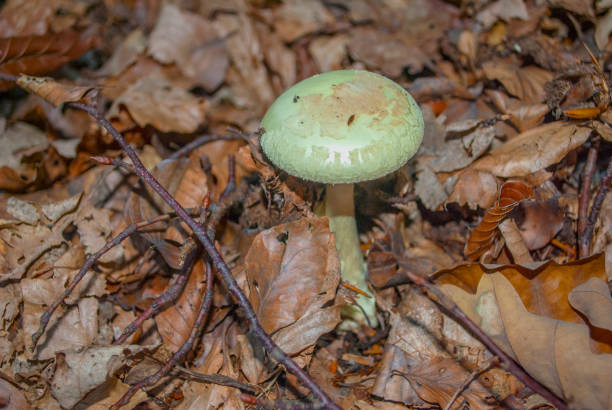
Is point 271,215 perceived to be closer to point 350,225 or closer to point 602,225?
point 350,225

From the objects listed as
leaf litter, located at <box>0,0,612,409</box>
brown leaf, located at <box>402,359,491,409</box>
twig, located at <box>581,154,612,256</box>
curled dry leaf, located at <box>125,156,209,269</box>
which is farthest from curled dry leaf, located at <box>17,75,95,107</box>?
twig, located at <box>581,154,612,256</box>

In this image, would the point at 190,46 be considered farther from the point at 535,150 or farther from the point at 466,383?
the point at 466,383

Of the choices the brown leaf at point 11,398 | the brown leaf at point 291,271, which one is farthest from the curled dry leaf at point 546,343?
the brown leaf at point 11,398

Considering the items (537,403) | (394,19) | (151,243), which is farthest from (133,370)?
(394,19)

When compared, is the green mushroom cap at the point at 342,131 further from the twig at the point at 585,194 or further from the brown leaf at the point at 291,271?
the twig at the point at 585,194

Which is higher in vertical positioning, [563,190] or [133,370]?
[563,190]

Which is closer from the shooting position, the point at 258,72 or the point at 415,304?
the point at 415,304

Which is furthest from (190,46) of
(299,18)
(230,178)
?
(230,178)
